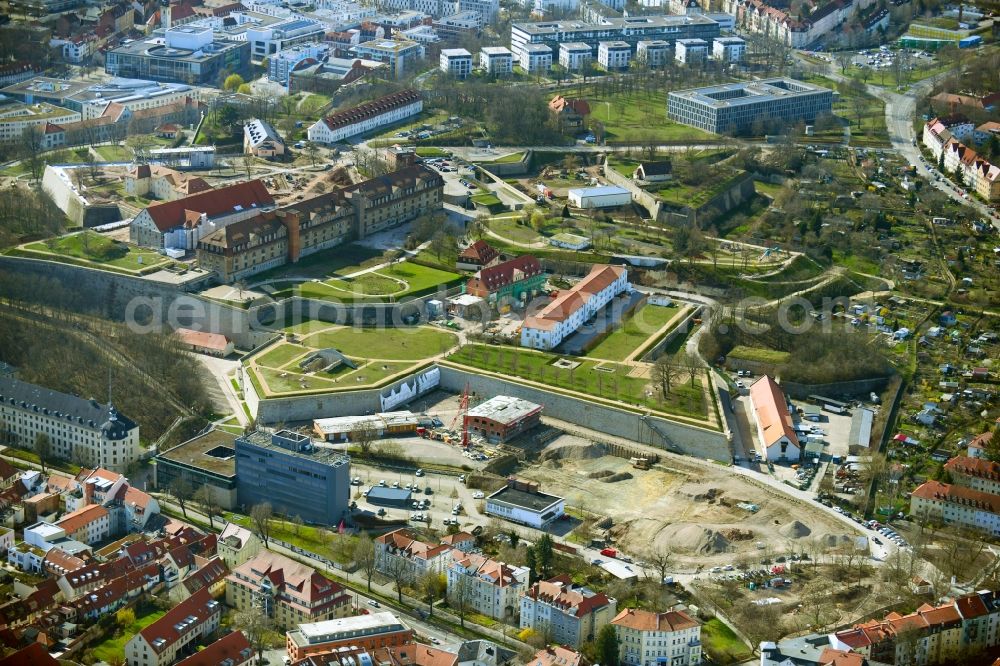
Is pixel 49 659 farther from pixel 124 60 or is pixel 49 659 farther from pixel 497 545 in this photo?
pixel 124 60

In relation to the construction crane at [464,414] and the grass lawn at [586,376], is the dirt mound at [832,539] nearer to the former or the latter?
the grass lawn at [586,376]

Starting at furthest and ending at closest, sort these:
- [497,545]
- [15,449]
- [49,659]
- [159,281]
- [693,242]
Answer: [693,242], [159,281], [15,449], [497,545], [49,659]

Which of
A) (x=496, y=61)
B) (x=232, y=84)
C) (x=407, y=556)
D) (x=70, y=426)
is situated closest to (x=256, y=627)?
(x=407, y=556)

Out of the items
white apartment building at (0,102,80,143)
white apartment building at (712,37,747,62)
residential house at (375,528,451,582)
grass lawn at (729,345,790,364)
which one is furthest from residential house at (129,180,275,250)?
white apartment building at (712,37,747,62)

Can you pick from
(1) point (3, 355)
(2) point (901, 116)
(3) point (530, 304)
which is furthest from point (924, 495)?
(2) point (901, 116)

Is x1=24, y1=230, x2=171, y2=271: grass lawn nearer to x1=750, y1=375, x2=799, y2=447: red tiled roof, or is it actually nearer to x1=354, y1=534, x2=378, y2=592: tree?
x1=354, y1=534, x2=378, y2=592: tree

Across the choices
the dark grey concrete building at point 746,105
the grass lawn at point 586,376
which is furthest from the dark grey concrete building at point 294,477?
the dark grey concrete building at point 746,105
